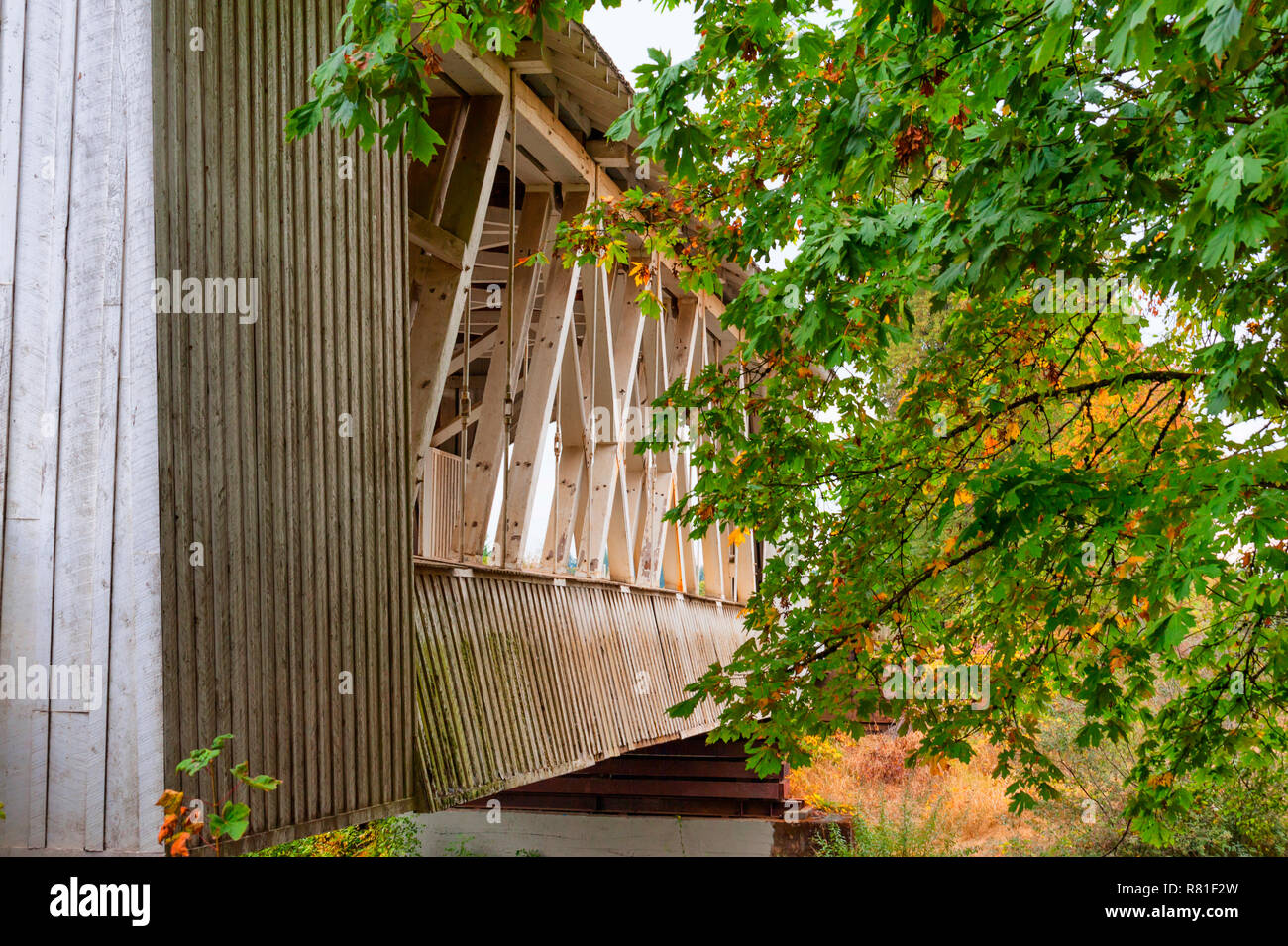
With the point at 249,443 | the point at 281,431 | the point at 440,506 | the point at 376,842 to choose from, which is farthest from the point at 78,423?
the point at 376,842

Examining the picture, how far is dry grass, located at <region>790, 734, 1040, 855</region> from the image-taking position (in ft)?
67.3

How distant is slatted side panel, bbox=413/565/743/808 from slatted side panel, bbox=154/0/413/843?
39 cm

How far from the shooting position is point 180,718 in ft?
14.4

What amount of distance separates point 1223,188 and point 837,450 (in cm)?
350

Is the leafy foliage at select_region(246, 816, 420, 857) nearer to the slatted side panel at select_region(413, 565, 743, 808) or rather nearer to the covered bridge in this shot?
the slatted side panel at select_region(413, 565, 743, 808)

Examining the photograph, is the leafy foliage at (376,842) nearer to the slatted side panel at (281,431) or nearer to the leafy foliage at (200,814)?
the slatted side panel at (281,431)

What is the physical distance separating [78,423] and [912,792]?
832 inches

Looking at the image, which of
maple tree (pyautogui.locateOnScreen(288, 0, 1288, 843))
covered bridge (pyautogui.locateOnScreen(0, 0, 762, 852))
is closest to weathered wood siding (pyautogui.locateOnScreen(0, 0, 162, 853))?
covered bridge (pyautogui.locateOnScreen(0, 0, 762, 852))

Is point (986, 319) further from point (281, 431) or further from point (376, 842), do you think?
point (376, 842)

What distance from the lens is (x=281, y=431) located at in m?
5.30

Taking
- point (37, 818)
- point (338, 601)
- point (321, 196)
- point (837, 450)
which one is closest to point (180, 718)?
point (37, 818)
